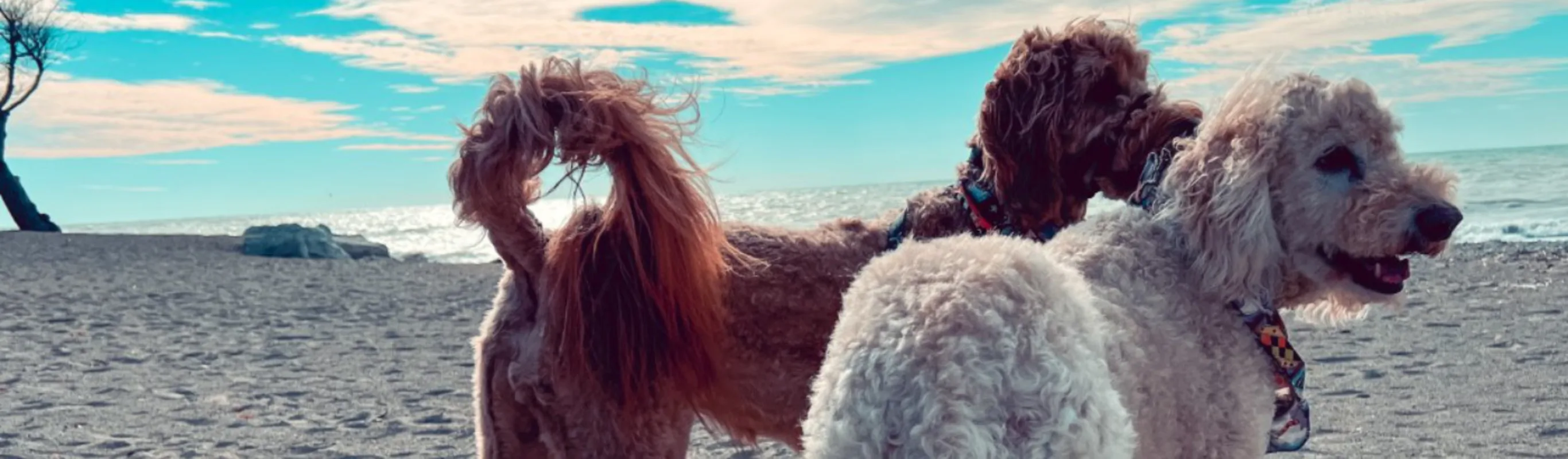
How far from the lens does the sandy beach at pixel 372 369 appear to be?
259 inches

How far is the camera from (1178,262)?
274 centimetres

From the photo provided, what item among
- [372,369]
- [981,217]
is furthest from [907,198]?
[372,369]

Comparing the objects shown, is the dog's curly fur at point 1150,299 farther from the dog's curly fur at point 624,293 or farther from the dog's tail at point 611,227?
the dog's tail at point 611,227

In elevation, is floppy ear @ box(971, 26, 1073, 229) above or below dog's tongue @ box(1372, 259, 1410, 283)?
above

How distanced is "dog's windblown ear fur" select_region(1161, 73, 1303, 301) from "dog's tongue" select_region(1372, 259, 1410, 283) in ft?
0.66

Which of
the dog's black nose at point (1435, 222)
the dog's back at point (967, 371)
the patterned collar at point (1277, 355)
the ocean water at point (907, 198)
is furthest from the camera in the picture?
the ocean water at point (907, 198)

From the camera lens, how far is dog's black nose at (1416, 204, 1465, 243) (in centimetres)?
265

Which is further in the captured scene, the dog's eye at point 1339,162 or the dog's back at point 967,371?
the dog's eye at point 1339,162

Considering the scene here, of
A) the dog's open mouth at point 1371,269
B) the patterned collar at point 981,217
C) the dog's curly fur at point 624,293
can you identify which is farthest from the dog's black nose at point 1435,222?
the patterned collar at point 981,217

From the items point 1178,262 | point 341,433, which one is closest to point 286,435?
point 341,433

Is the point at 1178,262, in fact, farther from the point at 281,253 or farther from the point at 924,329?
the point at 281,253

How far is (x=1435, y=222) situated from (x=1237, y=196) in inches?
15.9

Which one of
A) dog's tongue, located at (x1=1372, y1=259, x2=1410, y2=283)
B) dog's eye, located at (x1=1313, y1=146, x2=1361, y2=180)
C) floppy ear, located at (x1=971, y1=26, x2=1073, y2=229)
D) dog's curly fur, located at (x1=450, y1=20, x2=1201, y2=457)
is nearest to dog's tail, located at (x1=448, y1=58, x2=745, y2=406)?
dog's curly fur, located at (x1=450, y1=20, x2=1201, y2=457)

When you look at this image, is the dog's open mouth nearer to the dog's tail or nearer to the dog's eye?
the dog's eye
